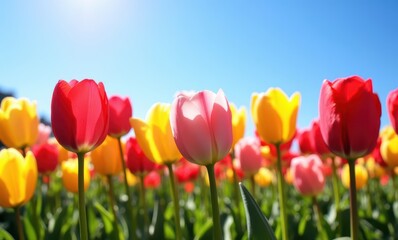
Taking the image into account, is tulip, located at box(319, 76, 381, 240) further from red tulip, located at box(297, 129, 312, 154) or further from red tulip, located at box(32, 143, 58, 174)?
red tulip, located at box(32, 143, 58, 174)

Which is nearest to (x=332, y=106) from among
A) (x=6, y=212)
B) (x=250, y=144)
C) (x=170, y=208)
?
(x=250, y=144)

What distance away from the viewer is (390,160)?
107 inches

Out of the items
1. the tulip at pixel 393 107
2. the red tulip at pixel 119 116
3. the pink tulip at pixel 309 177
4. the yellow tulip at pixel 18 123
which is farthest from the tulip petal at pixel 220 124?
the yellow tulip at pixel 18 123

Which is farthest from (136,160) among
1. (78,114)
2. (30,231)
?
(78,114)

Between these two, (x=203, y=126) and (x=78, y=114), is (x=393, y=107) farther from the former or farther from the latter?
(x=78, y=114)

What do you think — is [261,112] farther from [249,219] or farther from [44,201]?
[44,201]

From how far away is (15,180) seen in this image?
189cm

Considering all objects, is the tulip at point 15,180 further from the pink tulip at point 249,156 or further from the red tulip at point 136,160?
the pink tulip at point 249,156

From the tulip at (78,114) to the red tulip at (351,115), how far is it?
0.76 metres

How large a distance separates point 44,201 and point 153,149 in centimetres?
319

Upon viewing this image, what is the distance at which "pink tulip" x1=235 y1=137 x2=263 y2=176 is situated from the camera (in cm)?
303

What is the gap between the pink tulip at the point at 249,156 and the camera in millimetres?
3033

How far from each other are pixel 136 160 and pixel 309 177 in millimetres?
1119

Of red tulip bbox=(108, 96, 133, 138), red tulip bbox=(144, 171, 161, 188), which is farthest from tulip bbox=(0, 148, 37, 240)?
red tulip bbox=(144, 171, 161, 188)
